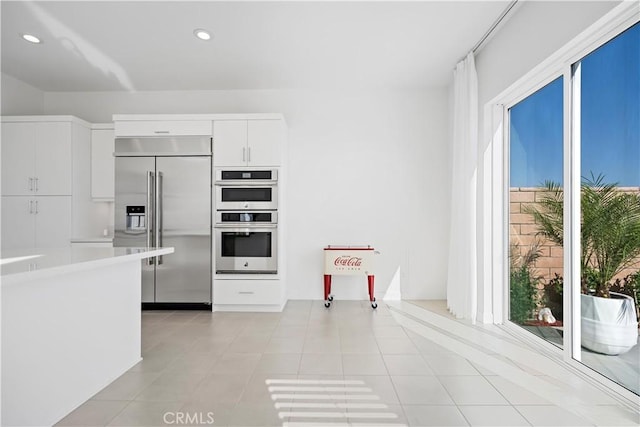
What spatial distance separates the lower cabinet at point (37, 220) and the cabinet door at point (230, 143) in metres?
1.78

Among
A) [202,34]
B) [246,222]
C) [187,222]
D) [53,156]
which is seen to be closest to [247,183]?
[246,222]

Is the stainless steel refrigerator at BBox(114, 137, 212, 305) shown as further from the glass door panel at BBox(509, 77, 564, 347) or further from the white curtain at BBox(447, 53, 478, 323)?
the glass door panel at BBox(509, 77, 564, 347)

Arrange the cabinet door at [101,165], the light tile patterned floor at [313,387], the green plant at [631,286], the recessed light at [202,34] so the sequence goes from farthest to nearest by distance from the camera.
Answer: the cabinet door at [101,165]
the recessed light at [202,34]
the green plant at [631,286]
the light tile patterned floor at [313,387]

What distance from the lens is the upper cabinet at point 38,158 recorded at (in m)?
4.14

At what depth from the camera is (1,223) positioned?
4113 mm

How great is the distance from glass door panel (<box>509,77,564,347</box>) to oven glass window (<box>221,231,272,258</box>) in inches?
97.7

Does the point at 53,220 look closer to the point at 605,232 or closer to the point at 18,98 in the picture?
the point at 18,98

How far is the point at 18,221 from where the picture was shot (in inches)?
163

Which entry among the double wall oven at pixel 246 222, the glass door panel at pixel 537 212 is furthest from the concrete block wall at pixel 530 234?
the double wall oven at pixel 246 222

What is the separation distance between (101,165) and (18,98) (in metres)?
1.23

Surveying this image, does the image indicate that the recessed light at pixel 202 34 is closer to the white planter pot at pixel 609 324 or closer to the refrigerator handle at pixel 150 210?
the refrigerator handle at pixel 150 210

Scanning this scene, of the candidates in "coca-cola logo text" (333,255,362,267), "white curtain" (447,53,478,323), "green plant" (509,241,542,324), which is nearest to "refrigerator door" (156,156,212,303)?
"coca-cola logo text" (333,255,362,267)

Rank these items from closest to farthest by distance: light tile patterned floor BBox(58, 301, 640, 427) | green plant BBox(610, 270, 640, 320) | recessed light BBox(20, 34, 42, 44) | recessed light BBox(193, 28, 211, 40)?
light tile patterned floor BBox(58, 301, 640, 427)
green plant BBox(610, 270, 640, 320)
recessed light BBox(193, 28, 211, 40)
recessed light BBox(20, 34, 42, 44)

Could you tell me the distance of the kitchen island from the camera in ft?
5.31
